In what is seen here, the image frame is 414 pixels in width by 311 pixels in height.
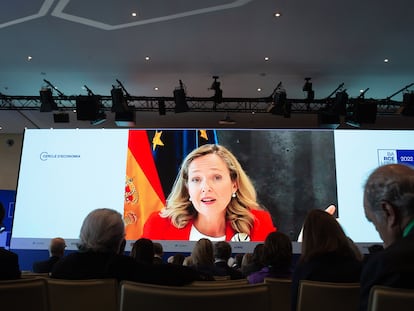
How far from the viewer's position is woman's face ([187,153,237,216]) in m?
7.35

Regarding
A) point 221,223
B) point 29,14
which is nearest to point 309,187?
point 221,223

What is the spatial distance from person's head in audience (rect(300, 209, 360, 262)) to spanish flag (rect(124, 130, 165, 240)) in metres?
5.72

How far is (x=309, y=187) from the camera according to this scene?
758cm

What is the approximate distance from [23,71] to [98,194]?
3.65 metres

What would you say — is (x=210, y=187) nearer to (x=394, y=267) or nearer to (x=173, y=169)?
(x=173, y=169)

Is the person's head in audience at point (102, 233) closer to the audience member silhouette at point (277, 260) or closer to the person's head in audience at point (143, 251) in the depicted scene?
the audience member silhouette at point (277, 260)

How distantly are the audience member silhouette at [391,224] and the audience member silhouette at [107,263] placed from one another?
2.52 ft

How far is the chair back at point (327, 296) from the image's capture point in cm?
158

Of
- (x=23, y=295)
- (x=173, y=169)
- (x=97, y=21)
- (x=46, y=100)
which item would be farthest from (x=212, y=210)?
(x=23, y=295)

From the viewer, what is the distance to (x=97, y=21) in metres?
6.41

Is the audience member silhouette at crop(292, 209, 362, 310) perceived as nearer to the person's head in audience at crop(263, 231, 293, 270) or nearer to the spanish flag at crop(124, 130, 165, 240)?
the person's head in audience at crop(263, 231, 293, 270)

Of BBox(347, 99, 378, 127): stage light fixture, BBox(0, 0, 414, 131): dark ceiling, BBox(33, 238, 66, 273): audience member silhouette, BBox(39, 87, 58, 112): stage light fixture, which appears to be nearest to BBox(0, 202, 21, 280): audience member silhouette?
BBox(33, 238, 66, 273): audience member silhouette

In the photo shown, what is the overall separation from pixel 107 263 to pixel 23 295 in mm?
508

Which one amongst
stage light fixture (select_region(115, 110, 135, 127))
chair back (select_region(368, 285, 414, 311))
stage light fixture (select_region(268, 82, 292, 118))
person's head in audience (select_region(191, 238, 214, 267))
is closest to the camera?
chair back (select_region(368, 285, 414, 311))
